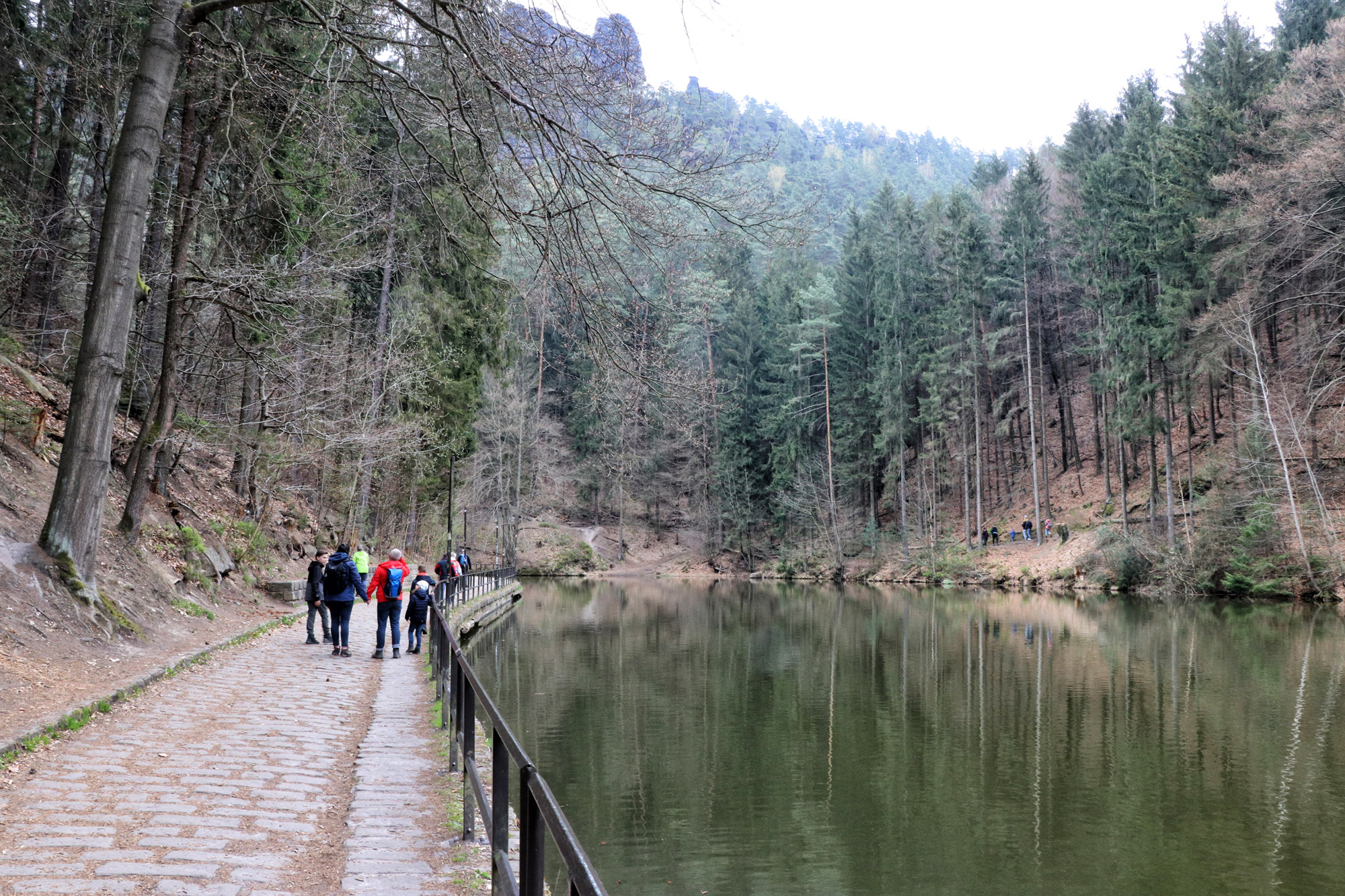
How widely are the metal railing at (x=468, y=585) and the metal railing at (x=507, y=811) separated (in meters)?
9.92

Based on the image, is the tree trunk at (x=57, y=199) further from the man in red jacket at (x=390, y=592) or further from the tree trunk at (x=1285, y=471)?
the tree trunk at (x=1285, y=471)

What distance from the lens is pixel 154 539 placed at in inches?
559

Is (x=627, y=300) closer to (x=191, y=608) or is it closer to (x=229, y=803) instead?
(x=229, y=803)

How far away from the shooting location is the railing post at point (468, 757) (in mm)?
4852

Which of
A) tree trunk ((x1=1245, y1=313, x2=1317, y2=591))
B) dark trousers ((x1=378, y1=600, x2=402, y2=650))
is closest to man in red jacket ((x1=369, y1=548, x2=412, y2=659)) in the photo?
dark trousers ((x1=378, y1=600, x2=402, y2=650))

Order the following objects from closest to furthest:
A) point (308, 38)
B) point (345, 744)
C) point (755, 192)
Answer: point (755, 192), point (345, 744), point (308, 38)

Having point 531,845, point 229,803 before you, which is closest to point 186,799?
point 229,803

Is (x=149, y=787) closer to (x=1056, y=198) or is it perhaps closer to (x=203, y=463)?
(x=203, y=463)

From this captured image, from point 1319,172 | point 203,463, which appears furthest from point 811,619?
point 1319,172

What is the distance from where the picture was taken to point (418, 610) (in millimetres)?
13484

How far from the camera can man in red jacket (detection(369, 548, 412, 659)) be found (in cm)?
1217

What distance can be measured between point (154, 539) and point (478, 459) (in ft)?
112

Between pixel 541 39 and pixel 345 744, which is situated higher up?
pixel 541 39

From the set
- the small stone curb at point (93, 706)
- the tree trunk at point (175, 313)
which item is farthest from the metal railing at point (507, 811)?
the tree trunk at point (175, 313)
